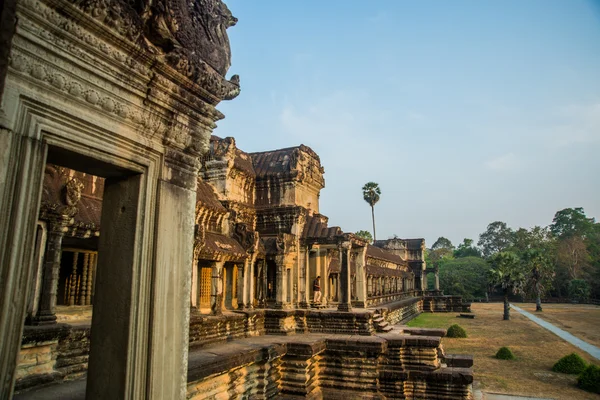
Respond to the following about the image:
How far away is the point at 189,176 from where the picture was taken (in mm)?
3215

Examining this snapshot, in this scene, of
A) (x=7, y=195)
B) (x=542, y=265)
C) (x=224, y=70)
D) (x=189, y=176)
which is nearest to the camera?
(x=7, y=195)

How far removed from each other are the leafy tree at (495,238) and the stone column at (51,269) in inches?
4051

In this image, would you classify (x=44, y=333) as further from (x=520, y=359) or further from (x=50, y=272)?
(x=520, y=359)

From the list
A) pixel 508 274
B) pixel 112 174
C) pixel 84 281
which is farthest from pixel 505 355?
pixel 508 274

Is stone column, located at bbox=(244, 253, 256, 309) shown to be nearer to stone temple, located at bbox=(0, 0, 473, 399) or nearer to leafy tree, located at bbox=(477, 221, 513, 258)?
stone temple, located at bbox=(0, 0, 473, 399)

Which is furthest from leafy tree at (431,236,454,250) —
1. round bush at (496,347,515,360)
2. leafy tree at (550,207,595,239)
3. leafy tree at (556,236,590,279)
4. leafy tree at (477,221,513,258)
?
round bush at (496,347,515,360)

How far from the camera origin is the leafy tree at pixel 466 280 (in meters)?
55.2

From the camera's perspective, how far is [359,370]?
31.7 feet

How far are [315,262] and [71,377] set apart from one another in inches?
447

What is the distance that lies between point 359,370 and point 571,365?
877cm

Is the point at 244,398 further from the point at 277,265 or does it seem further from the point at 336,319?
the point at 277,265

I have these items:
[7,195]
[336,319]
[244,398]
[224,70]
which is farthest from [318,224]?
[7,195]

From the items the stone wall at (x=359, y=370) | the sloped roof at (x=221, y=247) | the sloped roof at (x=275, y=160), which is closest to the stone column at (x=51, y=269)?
the stone wall at (x=359, y=370)

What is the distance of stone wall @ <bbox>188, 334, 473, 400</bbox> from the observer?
8836 millimetres
